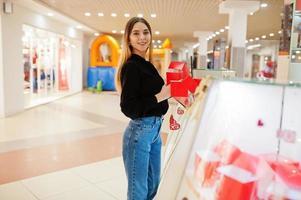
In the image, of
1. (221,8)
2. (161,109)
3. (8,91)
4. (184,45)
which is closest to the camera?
(161,109)

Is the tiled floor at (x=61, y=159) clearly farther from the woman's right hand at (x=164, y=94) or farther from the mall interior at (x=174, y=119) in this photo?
the woman's right hand at (x=164, y=94)

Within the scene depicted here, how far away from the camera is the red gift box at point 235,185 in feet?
3.33

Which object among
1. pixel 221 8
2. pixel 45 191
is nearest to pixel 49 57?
pixel 221 8


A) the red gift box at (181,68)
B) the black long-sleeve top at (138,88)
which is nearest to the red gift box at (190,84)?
the red gift box at (181,68)

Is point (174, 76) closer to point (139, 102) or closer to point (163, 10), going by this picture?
point (139, 102)

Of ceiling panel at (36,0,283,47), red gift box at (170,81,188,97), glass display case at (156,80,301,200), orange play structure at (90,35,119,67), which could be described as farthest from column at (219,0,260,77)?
glass display case at (156,80,301,200)

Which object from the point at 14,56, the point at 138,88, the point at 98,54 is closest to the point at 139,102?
the point at 138,88

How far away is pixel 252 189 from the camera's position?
40.1 inches

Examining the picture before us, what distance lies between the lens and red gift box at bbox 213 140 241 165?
1.09 meters

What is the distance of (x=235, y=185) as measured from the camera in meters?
1.02

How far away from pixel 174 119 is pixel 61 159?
2393mm

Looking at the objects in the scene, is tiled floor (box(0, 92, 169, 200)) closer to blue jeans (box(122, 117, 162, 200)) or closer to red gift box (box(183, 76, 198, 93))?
blue jeans (box(122, 117, 162, 200))

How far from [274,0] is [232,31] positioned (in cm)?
128

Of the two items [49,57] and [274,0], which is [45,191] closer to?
[274,0]
